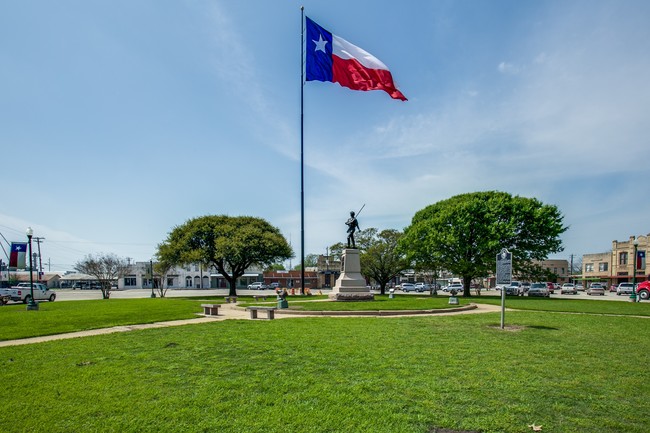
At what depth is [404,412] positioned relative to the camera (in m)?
5.15

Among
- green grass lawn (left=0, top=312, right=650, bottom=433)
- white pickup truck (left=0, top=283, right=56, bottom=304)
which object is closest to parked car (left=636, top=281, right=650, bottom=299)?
green grass lawn (left=0, top=312, right=650, bottom=433)

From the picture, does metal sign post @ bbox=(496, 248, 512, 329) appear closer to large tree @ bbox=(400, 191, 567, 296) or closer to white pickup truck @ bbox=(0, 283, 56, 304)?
large tree @ bbox=(400, 191, 567, 296)

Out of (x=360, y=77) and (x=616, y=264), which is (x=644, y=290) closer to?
(x=360, y=77)

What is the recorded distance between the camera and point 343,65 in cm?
2122

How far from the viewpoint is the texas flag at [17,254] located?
27.5 meters

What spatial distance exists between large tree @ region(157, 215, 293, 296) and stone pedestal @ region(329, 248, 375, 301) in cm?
1493

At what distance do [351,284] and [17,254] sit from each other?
2328 centimetres

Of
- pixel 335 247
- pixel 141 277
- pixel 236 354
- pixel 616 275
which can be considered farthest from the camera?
pixel 141 277

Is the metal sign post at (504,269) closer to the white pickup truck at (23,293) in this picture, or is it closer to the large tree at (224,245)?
the large tree at (224,245)

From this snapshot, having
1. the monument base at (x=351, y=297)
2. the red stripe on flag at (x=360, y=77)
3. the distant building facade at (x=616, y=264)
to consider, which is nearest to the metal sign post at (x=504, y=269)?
the red stripe on flag at (x=360, y=77)

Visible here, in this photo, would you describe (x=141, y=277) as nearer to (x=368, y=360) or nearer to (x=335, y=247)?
(x=335, y=247)

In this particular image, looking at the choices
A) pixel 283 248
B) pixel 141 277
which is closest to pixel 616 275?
pixel 283 248

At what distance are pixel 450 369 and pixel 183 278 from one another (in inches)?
3580

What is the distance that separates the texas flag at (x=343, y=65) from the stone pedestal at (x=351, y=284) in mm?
10192
